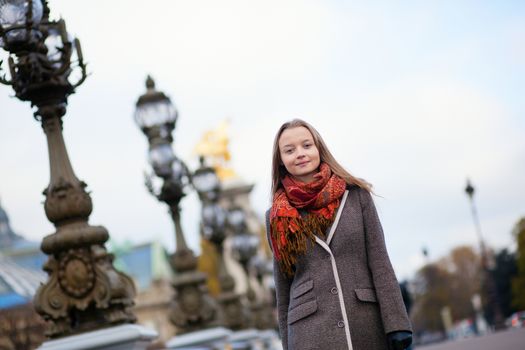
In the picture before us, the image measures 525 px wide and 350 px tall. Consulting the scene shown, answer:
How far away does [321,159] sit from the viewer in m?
5.75

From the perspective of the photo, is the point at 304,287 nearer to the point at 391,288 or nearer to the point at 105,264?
the point at 391,288

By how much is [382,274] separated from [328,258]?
29cm

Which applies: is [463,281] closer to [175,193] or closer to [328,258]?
[175,193]

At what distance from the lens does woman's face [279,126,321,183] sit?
5.65 m

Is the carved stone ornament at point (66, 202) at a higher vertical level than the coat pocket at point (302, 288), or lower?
higher

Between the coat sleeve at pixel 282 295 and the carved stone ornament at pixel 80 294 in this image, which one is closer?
the coat sleeve at pixel 282 295

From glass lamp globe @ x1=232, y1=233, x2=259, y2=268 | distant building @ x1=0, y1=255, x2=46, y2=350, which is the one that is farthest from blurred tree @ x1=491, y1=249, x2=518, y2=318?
distant building @ x1=0, y1=255, x2=46, y2=350

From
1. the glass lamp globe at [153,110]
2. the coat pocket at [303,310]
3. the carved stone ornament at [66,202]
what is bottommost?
the coat pocket at [303,310]

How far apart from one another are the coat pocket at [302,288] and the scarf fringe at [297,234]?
0.42 feet

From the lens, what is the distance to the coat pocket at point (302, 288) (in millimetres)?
5512

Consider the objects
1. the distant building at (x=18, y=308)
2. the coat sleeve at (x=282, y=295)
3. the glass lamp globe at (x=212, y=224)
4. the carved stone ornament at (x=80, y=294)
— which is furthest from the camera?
the glass lamp globe at (x=212, y=224)

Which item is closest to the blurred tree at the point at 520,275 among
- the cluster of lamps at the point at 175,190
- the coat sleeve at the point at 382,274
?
the cluster of lamps at the point at 175,190

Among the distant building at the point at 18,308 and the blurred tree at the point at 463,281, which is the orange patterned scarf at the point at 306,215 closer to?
the distant building at the point at 18,308

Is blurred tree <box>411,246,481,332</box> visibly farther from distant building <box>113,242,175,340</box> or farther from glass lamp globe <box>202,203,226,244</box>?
glass lamp globe <box>202,203,226,244</box>
